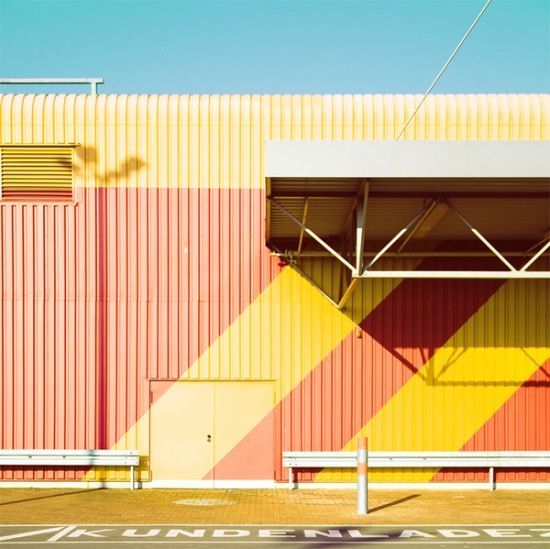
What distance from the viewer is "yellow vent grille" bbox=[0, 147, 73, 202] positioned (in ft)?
57.7

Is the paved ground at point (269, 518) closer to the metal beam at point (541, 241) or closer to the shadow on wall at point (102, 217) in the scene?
the shadow on wall at point (102, 217)

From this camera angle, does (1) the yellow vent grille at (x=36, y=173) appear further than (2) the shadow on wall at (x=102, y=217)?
Yes

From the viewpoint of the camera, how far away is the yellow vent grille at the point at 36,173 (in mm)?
17594

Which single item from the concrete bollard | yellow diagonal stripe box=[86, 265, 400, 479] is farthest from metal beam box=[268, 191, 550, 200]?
the concrete bollard

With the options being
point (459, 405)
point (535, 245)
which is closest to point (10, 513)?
point (459, 405)

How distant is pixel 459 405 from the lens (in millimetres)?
17438

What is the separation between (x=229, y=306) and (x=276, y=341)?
3.74 ft

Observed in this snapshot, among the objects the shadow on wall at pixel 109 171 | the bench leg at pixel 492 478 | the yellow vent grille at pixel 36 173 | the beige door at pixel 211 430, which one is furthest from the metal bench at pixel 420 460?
the yellow vent grille at pixel 36 173

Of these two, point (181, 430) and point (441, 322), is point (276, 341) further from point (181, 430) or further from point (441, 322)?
point (441, 322)

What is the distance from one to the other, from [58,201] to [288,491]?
7.18m

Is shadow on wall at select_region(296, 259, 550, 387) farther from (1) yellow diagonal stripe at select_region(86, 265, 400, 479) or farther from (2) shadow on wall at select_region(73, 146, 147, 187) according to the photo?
(2) shadow on wall at select_region(73, 146, 147, 187)

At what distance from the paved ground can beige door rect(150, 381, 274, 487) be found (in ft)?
2.00

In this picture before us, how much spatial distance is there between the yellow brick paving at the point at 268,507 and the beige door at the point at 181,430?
0.54m

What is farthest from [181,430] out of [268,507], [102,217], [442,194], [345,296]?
[442,194]
